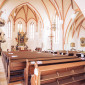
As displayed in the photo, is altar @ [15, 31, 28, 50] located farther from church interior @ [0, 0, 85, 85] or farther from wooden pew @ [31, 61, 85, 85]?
wooden pew @ [31, 61, 85, 85]

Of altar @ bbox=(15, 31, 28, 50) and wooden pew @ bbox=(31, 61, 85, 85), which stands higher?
altar @ bbox=(15, 31, 28, 50)

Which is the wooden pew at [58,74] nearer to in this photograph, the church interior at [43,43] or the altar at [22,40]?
the church interior at [43,43]

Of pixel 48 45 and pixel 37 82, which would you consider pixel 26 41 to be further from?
pixel 37 82

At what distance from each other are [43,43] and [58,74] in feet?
49.5

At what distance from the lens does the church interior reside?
2.80 metres

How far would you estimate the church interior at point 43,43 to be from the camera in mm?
2801

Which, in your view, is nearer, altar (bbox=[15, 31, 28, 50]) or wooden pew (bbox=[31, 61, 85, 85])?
wooden pew (bbox=[31, 61, 85, 85])

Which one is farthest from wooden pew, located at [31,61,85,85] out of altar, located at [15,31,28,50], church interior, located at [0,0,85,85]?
altar, located at [15,31,28,50]

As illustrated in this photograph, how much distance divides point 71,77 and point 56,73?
618mm

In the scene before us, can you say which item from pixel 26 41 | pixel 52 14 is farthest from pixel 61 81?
pixel 26 41

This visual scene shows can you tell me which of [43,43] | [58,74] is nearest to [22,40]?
[43,43]

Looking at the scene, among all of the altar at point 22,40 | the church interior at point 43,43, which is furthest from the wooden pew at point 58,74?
the altar at point 22,40

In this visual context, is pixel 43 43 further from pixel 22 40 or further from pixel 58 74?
pixel 58 74

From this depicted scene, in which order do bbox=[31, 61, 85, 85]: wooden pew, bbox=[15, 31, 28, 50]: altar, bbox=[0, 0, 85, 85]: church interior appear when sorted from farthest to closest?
bbox=[15, 31, 28, 50]: altar < bbox=[0, 0, 85, 85]: church interior < bbox=[31, 61, 85, 85]: wooden pew
